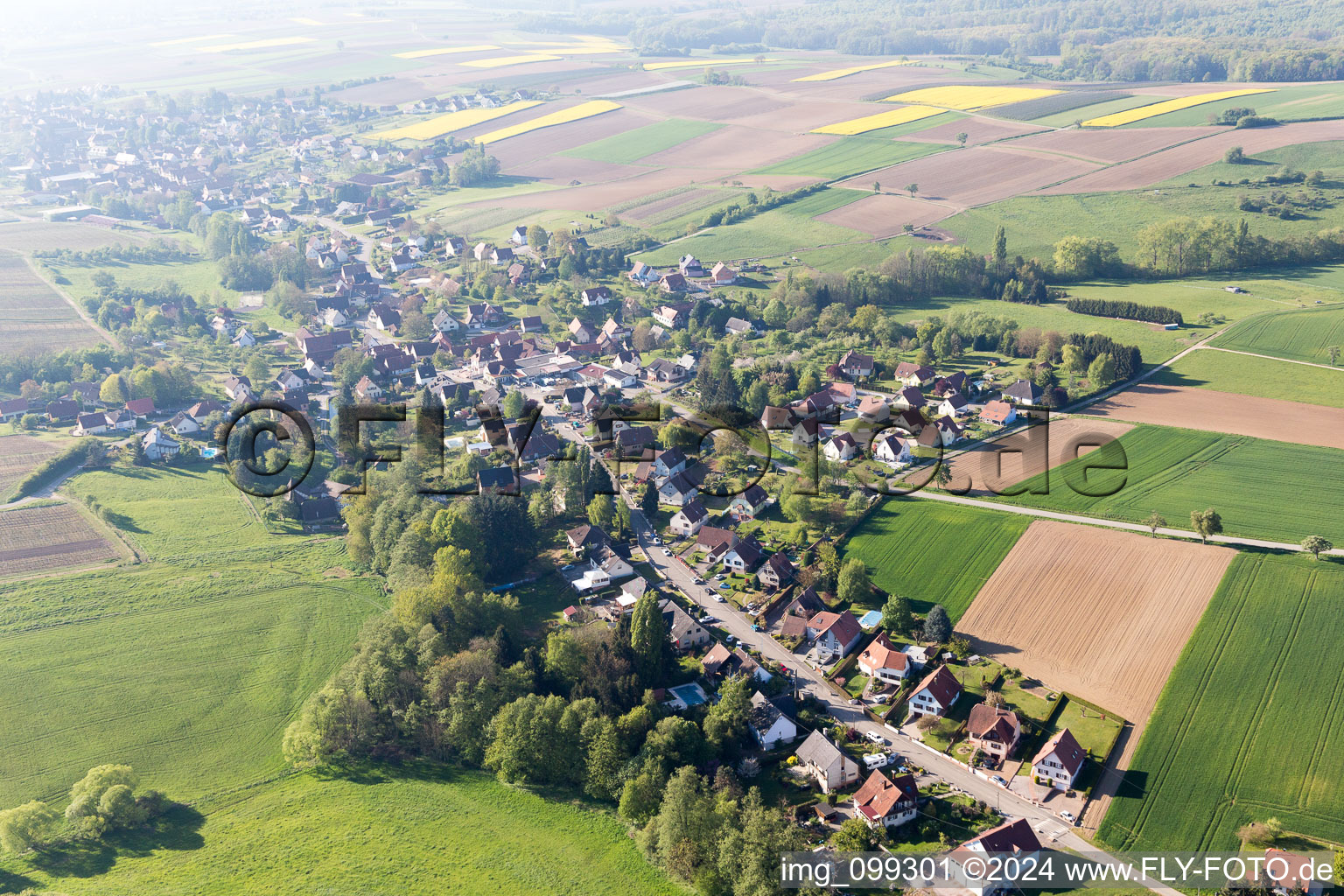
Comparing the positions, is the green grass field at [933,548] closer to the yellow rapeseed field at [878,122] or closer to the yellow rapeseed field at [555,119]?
the yellow rapeseed field at [878,122]

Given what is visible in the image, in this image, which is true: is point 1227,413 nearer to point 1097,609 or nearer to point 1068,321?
point 1068,321

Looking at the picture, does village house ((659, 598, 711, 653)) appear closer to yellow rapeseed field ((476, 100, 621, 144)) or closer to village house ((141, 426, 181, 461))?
village house ((141, 426, 181, 461))

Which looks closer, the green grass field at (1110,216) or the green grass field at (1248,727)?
the green grass field at (1248,727)

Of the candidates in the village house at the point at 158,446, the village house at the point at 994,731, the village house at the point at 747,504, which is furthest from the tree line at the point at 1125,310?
the village house at the point at 158,446

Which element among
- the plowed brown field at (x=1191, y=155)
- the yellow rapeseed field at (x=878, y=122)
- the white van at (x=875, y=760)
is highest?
the yellow rapeseed field at (x=878, y=122)

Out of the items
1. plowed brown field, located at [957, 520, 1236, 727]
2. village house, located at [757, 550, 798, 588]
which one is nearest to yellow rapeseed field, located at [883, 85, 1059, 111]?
plowed brown field, located at [957, 520, 1236, 727]

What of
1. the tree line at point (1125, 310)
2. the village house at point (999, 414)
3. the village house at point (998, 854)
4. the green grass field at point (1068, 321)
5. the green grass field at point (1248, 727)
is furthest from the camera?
the tree line at point (1125, 310)

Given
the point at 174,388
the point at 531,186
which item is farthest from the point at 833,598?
the point at 531,186
